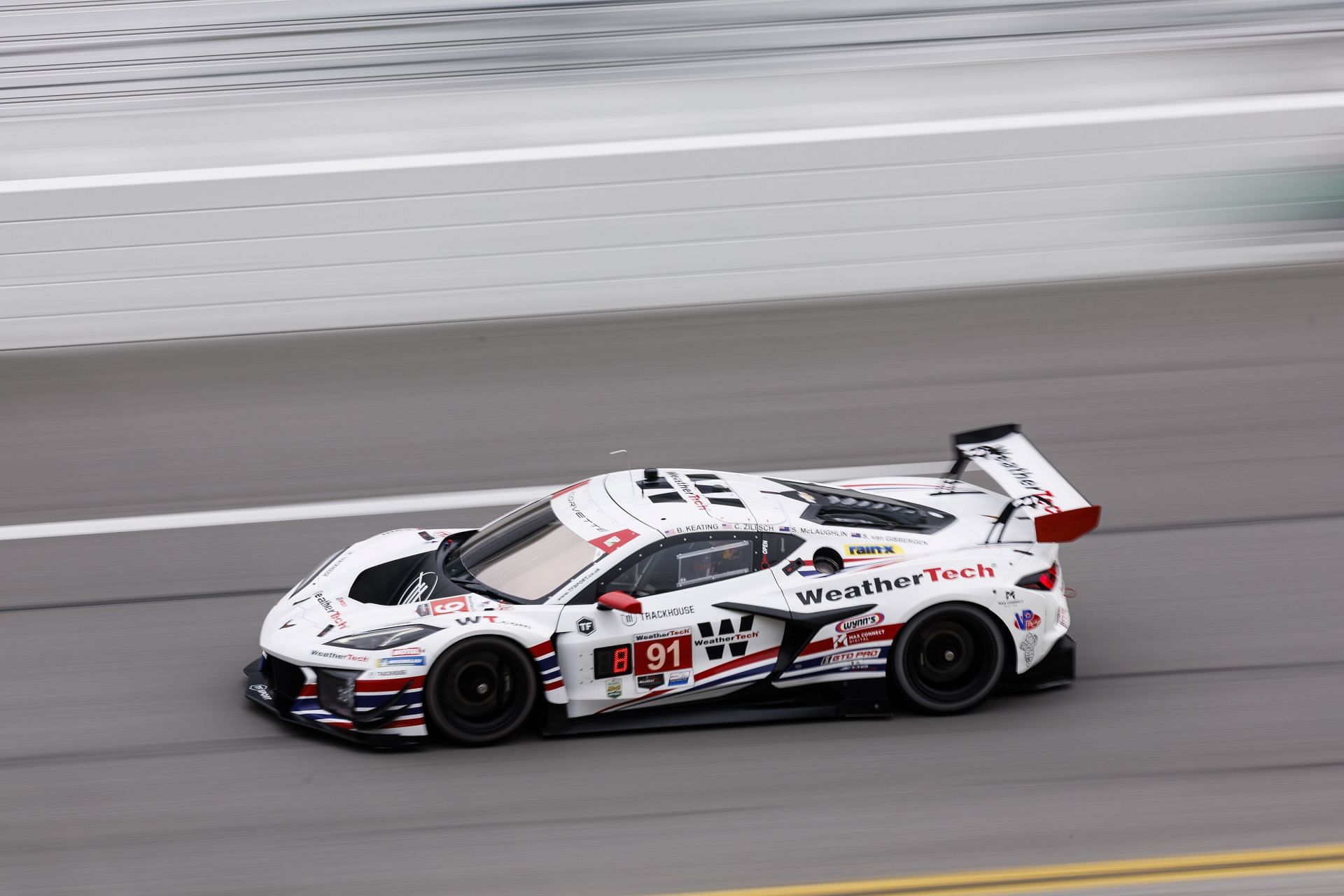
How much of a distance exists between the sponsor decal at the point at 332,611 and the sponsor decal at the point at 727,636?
64.4 inches

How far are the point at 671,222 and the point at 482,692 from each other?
6.47 m

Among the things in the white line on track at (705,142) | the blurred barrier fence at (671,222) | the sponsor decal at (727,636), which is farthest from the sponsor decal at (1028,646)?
the white line on track at (705,142)

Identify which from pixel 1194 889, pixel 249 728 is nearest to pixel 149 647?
pixel 249 728

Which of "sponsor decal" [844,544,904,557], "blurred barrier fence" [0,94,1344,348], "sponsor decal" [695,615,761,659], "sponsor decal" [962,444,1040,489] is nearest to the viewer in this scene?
"sponsor decal" [695,615,761,659]

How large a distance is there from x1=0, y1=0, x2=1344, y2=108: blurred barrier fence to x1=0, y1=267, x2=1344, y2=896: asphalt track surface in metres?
2.68

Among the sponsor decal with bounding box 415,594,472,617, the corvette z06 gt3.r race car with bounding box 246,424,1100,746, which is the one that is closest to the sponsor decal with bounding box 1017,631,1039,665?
the corvette z06 gt3.r race car with bounding box 246,424,1100,746

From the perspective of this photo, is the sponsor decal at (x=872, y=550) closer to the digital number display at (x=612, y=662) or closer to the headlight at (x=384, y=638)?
the digital number display at (x=612, y=662)

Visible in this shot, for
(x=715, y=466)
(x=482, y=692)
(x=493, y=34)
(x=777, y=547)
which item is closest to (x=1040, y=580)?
(x=777, y=547)

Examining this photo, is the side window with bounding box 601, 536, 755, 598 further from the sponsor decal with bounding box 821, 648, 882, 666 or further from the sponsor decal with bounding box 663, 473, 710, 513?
the sponsor decal with bounding box 821, 648, 882, 666

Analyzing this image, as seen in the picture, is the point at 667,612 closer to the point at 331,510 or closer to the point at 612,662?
the point at 612,662

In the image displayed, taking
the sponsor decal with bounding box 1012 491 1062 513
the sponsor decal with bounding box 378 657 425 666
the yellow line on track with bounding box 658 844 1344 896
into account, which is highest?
the sponsor decal with bounding box 1012 491 1062 513

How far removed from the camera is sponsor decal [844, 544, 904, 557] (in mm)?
7133

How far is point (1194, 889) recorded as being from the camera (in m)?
5.84

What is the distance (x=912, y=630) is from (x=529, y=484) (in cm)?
377
